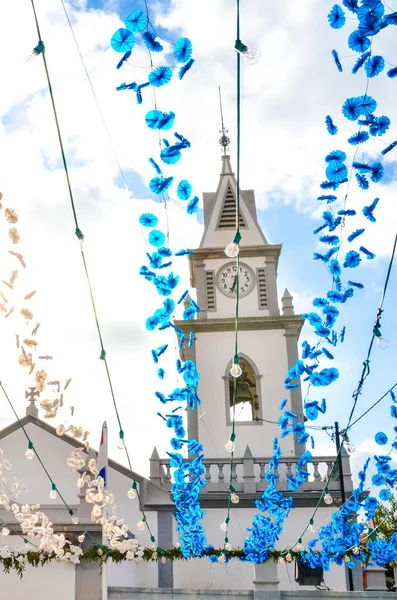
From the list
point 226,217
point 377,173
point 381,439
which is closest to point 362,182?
point 377,173

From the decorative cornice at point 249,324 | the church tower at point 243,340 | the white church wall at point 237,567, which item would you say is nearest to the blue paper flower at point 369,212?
the white church wall at point 237,567

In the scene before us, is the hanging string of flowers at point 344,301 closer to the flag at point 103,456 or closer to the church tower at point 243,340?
the flag at point 103,456

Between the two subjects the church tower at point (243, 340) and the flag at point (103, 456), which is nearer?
the flag at point (103, 456)

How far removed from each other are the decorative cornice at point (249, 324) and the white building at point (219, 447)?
0.03m

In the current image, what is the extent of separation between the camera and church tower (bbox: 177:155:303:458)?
20.5 metres

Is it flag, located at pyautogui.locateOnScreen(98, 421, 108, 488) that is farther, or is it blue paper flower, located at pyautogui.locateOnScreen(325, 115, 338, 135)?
flag, located at pyautogui.locateOnScreen(98, 421, 108, 488)

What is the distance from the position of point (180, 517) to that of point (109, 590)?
245cm

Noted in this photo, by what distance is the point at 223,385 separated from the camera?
2114cm

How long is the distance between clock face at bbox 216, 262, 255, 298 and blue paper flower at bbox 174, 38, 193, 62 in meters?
17.2

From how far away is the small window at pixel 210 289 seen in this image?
22234mm

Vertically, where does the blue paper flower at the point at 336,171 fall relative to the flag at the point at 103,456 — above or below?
above

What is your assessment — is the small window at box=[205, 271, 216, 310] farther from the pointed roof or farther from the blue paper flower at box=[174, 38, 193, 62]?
the blue paper flower at box=[174, 38, 193, 62]

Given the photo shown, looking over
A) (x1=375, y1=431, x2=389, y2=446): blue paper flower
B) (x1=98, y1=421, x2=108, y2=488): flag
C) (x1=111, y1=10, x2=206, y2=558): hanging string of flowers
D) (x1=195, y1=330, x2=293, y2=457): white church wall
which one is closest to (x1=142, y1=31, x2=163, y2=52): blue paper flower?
(x1=111, y1=10, x2=206, y2=558): hanging string of flowers

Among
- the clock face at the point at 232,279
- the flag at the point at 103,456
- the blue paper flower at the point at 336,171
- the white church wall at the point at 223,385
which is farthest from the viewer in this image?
the clock face at the point at 232,279
